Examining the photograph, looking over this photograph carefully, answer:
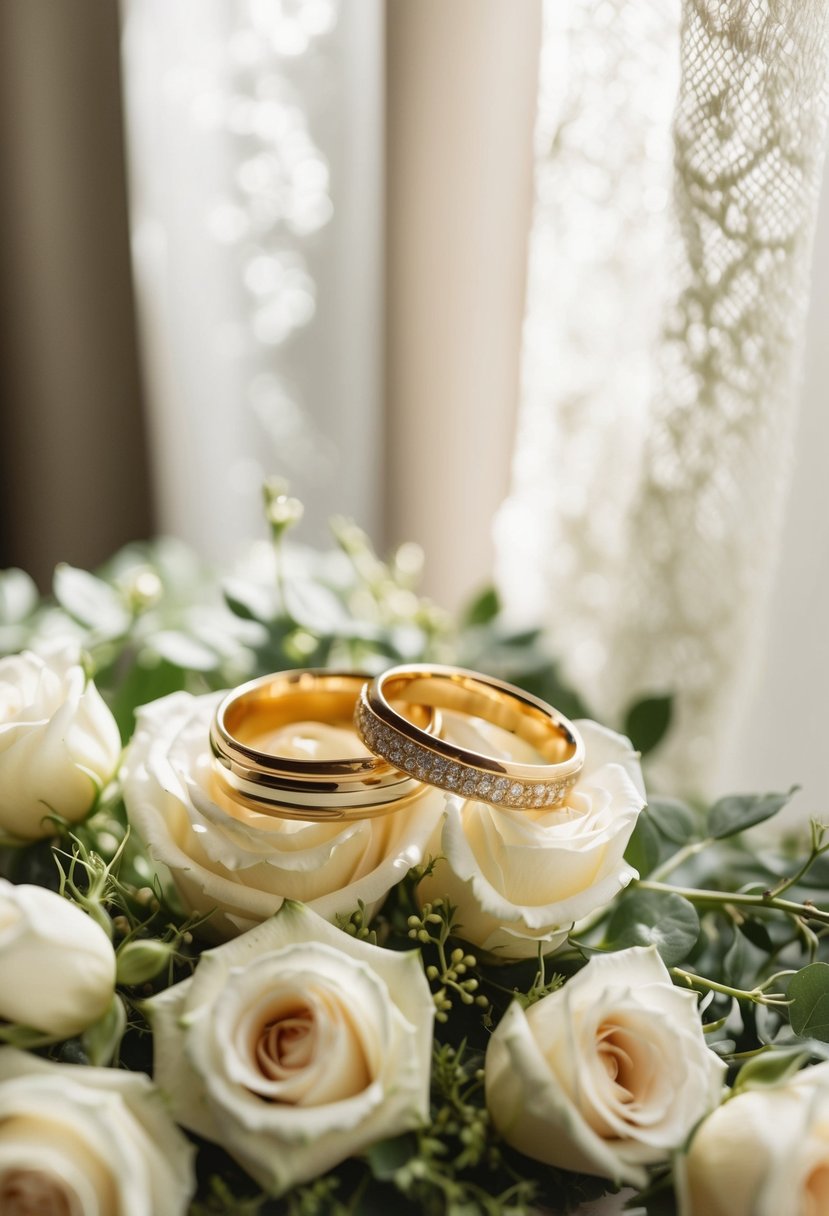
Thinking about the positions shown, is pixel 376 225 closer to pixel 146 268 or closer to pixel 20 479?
pixel 146 268

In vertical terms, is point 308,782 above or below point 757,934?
above

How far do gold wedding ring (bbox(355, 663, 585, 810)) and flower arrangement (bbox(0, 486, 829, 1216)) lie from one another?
0.04 feet

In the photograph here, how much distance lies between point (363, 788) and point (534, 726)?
0.16 m

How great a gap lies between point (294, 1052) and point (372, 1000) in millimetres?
35

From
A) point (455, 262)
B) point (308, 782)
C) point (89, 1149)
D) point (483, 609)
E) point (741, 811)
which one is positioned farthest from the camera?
point (455, 262)

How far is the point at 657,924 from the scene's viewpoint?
0.46 meters

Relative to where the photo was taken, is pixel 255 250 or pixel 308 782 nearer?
pixel 308 782

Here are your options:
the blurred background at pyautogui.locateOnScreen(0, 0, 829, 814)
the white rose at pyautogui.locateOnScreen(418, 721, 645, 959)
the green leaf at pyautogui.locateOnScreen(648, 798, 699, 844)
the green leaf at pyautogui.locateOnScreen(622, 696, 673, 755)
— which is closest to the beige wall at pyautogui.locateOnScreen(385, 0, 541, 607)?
the blurred background at pyautogui.locateOnScreen(0, 0, 829, 814)

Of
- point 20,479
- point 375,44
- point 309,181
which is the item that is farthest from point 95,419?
point 375,44

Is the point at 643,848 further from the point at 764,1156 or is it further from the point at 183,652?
the point at 183,652

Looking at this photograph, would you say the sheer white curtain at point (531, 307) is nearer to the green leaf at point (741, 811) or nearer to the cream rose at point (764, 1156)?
the green leaf at point (741, 811)

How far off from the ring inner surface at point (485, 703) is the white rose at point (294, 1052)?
0.20m

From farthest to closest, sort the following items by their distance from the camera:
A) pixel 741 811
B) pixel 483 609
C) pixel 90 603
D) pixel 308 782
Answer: pixel 483 609 → pixel 90 603 → pixel 741 811 → pixel 308 782

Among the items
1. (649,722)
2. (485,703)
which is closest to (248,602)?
(485,703)
